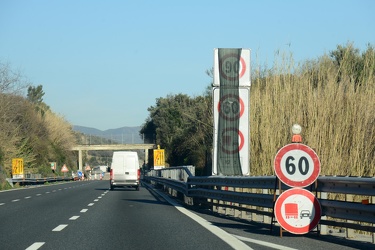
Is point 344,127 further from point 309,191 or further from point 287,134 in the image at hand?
point 309,191

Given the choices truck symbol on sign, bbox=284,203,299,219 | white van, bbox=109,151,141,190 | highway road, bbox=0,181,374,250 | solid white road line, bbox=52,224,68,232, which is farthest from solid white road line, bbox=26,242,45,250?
white van, bbox=109,151,141,190

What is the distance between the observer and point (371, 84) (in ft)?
62.1

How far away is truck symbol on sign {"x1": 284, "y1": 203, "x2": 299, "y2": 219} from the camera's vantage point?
11.9 meters

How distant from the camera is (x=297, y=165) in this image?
12.0 m

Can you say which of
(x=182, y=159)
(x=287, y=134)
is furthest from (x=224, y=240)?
(x=182, y=159)

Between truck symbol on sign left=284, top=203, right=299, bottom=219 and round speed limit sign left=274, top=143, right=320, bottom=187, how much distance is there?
1.15ft

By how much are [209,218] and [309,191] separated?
508 cm

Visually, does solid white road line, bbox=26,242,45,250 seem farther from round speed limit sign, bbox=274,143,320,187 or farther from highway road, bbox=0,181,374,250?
round speed limit sign, bbox=274,143,320,187

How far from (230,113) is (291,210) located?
350 inches

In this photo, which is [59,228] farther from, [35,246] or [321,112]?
[321,112]

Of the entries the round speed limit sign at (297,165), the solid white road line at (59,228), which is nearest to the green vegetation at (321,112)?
the round speed limit sign at (297,165)

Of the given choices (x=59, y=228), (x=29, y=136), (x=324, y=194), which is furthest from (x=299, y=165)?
(x=29, y=136)

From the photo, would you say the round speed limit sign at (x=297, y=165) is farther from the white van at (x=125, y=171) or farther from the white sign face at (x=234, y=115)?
the white van at (x=125, y=171)

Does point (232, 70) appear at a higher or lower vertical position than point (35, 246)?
higher
